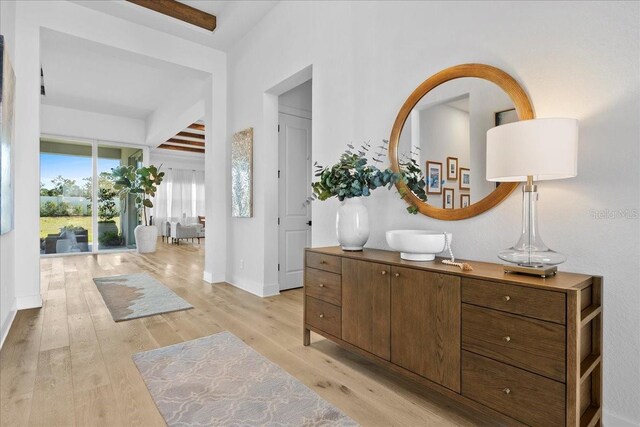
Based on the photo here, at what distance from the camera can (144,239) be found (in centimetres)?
774

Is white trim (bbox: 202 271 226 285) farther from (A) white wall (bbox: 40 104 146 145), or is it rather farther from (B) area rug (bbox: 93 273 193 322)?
(A) white wall (bbox: 40 104 146 145)

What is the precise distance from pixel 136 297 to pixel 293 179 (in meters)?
2.26

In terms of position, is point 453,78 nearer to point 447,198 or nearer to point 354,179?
point 447,198

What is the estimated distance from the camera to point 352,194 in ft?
7.64

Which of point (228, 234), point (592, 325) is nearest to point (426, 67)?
point (592, 325)

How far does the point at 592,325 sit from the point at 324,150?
2.29m

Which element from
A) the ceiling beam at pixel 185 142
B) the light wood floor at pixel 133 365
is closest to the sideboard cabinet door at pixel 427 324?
the light wood floor at pixel 133 365

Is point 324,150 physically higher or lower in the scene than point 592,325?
higher

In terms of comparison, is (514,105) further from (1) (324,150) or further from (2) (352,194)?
(1) (324,150)

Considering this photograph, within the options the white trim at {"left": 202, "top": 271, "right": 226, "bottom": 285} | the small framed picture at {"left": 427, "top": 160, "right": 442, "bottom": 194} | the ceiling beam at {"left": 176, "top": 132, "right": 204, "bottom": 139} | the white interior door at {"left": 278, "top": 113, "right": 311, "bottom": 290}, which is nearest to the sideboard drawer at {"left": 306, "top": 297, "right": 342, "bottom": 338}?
the small framed picture at {"left": 427, "top": 160, "right": 442, "bottom": 194}

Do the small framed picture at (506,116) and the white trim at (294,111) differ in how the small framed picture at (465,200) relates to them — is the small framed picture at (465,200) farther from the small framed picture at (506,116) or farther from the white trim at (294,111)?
the white trim at (294,111)

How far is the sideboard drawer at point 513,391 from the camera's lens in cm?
128

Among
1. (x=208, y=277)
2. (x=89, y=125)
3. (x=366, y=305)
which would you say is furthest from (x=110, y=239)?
(x=366, y=305)

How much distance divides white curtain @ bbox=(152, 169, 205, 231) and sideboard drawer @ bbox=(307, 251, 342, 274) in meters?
9.51
